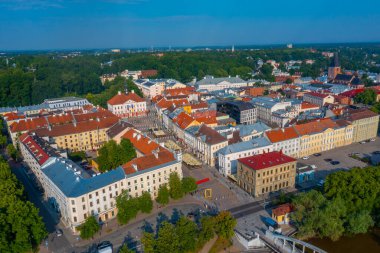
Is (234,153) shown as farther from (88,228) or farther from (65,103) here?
(65,103)

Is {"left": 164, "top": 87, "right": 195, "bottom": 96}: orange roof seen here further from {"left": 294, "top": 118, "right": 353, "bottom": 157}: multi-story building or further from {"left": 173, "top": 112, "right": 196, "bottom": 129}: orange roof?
{"left": 294, "top": 118, "right": 353, "bottom": 157}: multi-story building

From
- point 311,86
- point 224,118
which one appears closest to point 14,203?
point 224,118

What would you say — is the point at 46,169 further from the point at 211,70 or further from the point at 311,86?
the point at 211,70

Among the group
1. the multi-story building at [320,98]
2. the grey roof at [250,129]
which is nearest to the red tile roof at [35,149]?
the grey roof at [250,129]

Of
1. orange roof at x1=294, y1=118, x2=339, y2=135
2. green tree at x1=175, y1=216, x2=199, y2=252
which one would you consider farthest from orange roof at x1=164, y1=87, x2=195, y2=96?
green tree at x1=175, y1=216, x2=199, y2=252

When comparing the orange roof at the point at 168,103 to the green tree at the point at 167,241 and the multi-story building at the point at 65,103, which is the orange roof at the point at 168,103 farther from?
the green tree at the point at 167,241

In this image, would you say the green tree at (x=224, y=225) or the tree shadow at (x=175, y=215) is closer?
the green tree at (x=224, y=225)
